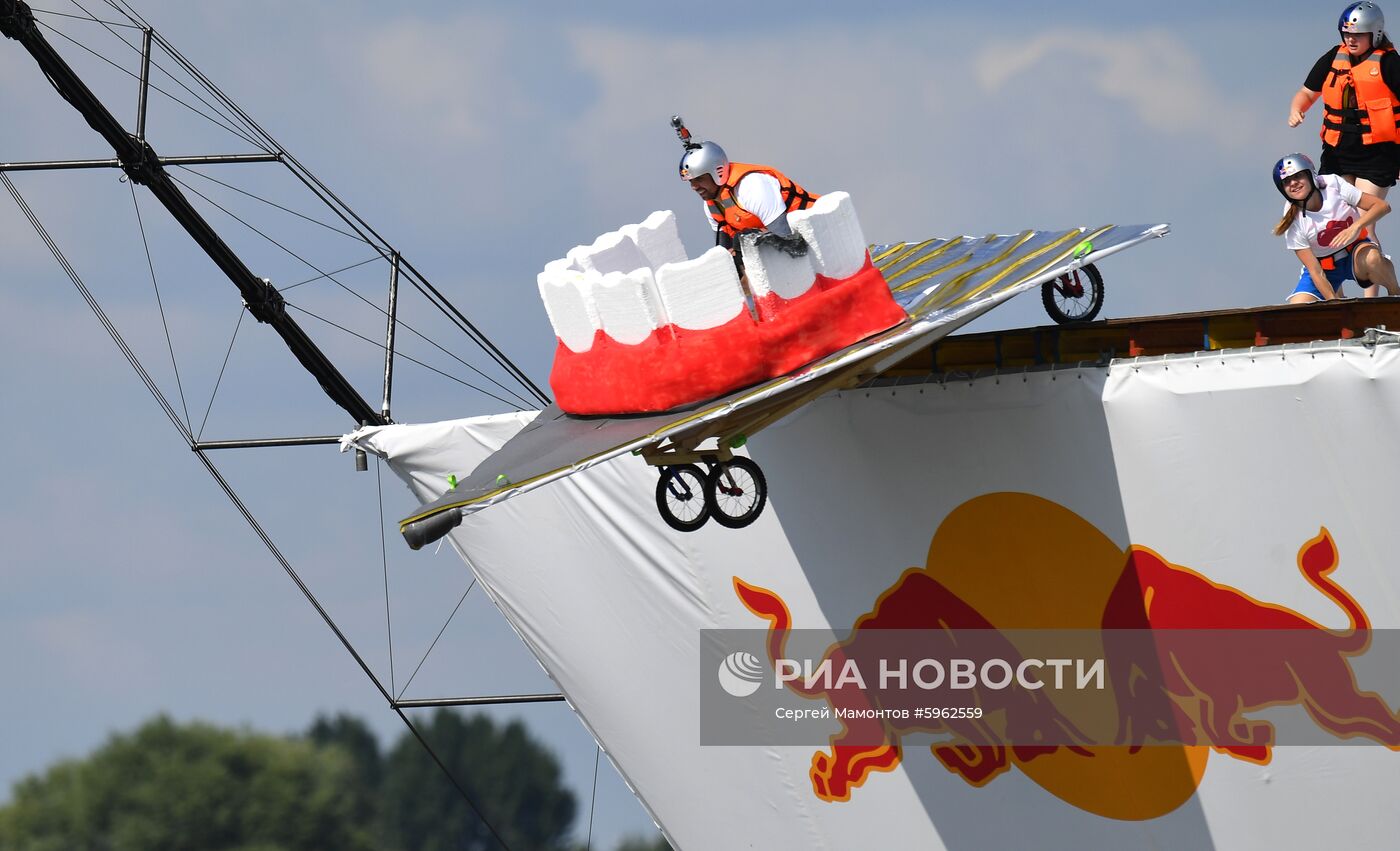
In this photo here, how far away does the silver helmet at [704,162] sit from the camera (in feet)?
40.6

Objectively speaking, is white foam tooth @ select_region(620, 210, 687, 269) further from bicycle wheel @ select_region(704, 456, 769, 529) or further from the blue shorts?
the blue shorts

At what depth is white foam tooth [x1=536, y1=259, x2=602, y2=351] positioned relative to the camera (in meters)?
11.3

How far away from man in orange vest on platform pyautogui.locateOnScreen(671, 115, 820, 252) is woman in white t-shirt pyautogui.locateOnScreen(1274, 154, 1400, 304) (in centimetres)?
332

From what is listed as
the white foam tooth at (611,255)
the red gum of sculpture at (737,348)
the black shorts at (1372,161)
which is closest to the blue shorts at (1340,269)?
the black shorts at (1372,161)

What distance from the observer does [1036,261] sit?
11.9 meters

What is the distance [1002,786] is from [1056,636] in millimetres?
1157

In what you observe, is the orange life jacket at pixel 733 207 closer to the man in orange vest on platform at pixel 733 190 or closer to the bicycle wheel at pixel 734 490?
the man in orange vest on platform at pixel 733 190

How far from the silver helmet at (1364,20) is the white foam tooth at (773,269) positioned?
4651 mm

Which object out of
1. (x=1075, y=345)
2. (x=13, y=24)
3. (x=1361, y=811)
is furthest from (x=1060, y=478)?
(x=13, y=24)

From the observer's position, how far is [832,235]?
11.1m

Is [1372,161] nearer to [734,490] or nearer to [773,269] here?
[773,269]

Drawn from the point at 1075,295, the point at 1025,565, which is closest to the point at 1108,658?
the point at 1025,565

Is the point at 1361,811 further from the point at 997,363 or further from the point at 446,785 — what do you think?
the point at 446,785

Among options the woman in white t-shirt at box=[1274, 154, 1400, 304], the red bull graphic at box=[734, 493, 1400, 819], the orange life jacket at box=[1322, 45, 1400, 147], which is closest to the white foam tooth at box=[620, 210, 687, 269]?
the red bull graphic at box=[734, 493, 1400, 819]
